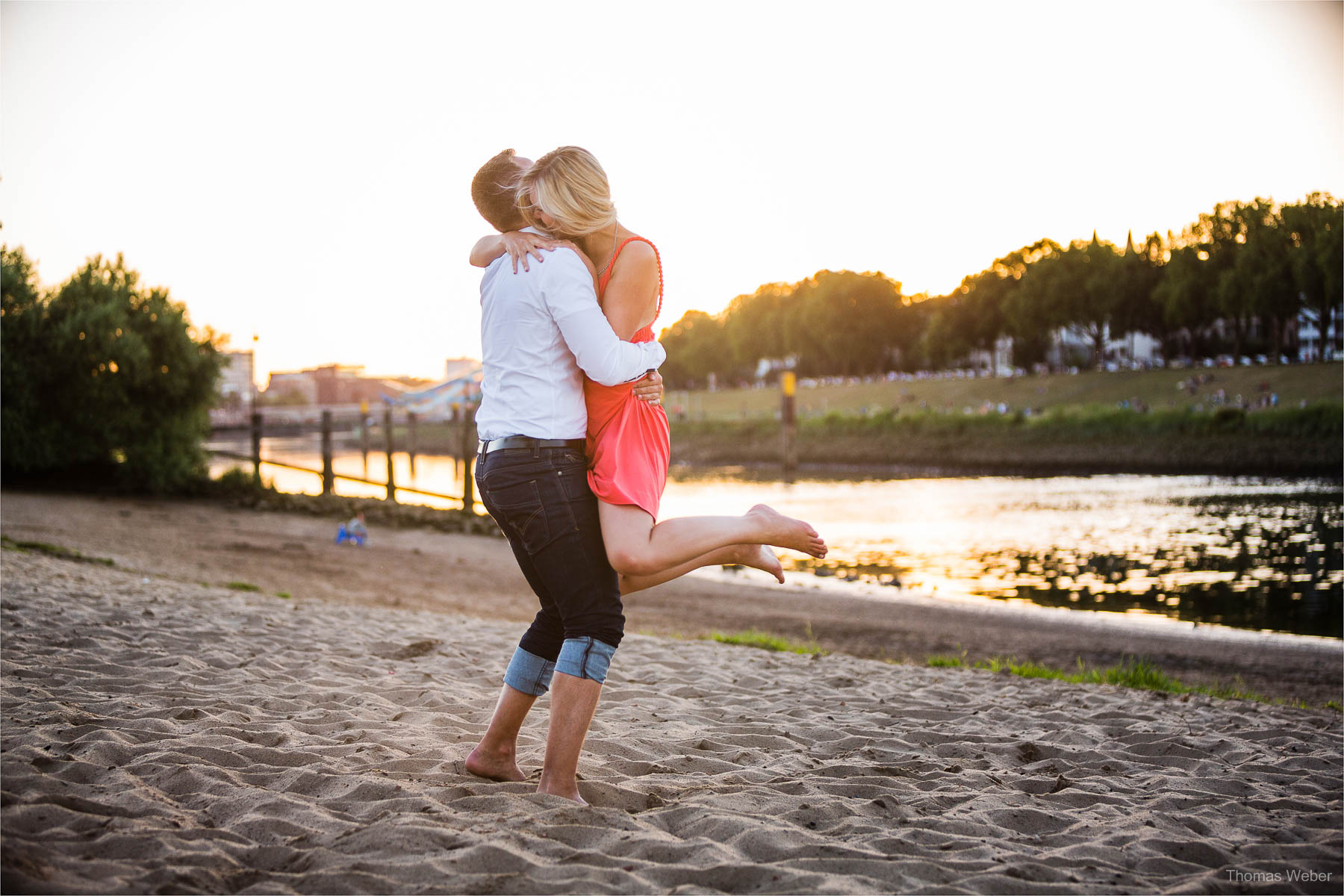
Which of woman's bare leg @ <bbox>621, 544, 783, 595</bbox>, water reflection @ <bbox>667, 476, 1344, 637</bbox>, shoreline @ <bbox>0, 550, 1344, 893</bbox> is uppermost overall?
woman's bare leg @ <bbox>621, 544, 783, 595</bbox>

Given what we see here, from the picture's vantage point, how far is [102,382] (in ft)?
Answer: 65.7

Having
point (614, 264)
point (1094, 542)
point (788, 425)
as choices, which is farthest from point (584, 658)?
point (788, 425)

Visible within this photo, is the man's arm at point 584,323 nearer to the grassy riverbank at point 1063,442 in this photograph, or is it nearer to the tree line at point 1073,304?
the tree line at point 1073,304

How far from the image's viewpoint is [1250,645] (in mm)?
9312

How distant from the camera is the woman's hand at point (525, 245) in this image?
2.63 m

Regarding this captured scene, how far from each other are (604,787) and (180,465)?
69.8 feet

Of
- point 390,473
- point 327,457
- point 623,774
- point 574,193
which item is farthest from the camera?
point 390,473

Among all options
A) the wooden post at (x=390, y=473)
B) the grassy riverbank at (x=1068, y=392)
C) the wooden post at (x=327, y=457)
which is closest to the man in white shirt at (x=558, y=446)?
the wooden post at (x=390, y=473)

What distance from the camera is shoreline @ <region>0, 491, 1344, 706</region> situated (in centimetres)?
852

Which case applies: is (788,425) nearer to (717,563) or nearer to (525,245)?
(717,563)

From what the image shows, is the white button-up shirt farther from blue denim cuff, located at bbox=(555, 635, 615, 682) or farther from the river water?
the river water

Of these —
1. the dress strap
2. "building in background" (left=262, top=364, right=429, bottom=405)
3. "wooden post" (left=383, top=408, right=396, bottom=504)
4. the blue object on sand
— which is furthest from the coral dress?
"building in background" (left=262, top=364, right=429, bottom=405)

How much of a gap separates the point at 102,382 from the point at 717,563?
21218 mm

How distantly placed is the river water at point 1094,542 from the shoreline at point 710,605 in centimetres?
134
